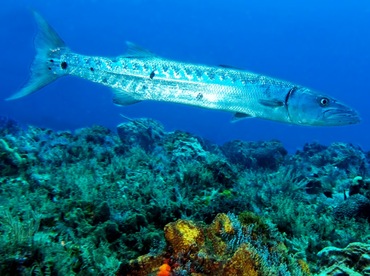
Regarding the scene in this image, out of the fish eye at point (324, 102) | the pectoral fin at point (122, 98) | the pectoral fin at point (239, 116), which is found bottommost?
the fish eye at point (324, 102)

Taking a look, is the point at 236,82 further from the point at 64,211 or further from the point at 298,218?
the point at 64,211

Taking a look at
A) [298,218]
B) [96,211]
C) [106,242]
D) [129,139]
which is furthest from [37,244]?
[129,139]

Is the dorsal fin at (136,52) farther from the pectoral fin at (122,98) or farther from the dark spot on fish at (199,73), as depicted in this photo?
the dark spot on fish at (199,73)

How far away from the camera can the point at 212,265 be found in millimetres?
3123

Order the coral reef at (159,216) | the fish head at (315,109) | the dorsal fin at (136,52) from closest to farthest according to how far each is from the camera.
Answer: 1. the coral reef at (159,216)
2. the fish head at (315,109)
3. the dorsal fin at (136,52)

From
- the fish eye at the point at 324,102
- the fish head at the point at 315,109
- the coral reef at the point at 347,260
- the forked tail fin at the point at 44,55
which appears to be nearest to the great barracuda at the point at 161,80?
the forked tail fin at the point at 44,55

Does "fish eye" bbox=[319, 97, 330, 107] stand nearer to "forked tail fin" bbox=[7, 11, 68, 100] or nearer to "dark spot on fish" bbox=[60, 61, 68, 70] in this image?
"dark spot on fish" bbox=[60, 61, 68, 70]

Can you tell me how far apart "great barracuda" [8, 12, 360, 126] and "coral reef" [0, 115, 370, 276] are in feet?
4.82

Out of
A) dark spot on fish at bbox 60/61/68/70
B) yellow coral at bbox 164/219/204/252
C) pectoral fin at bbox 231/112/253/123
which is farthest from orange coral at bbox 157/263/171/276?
dark spot on fish at bbox 60/61/68/70

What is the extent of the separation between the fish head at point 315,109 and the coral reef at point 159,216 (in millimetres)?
1388

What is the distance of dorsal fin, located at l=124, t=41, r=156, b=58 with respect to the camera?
680 cm

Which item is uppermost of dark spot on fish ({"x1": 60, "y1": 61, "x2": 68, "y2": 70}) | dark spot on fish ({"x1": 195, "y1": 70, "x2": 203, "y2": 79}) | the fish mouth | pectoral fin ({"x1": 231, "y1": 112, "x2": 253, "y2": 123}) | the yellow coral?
dark spot on fish ({"x1": 60, "y1": 61, "x2": 68, "y2": 70})

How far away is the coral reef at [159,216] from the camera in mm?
3273

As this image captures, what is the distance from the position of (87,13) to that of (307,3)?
320ft
